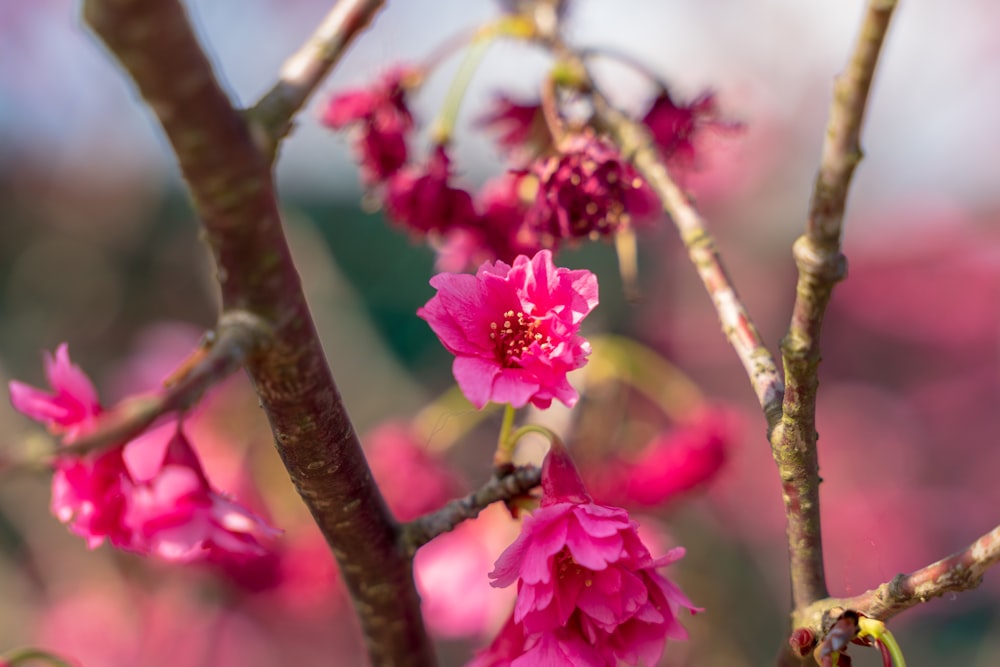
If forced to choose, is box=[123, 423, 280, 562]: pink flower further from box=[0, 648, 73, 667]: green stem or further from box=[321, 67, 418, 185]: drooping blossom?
box=[321, 67, 418, 185]: drooping blossom

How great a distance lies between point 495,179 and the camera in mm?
1188

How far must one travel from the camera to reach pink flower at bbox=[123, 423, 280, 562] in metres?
0.79

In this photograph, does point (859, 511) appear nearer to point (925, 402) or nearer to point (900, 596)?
point (925, 402)

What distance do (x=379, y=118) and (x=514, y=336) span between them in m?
0.57

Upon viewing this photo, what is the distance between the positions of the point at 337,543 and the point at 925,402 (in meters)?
3.33

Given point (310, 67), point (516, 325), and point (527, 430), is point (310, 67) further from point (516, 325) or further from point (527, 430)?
point (527, 430)

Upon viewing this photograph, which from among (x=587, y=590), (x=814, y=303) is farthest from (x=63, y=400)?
(x=814, y=303)

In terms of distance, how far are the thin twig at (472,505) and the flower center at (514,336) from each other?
0.41 feet

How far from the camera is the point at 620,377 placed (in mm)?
1684

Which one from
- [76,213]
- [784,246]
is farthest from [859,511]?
[76,213]

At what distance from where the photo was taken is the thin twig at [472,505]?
Result: 0.78m

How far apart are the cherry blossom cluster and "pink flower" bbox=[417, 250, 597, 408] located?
11.0 inches

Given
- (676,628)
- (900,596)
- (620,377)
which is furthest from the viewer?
(620,377)

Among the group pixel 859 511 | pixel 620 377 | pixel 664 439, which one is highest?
pixel 620 377
